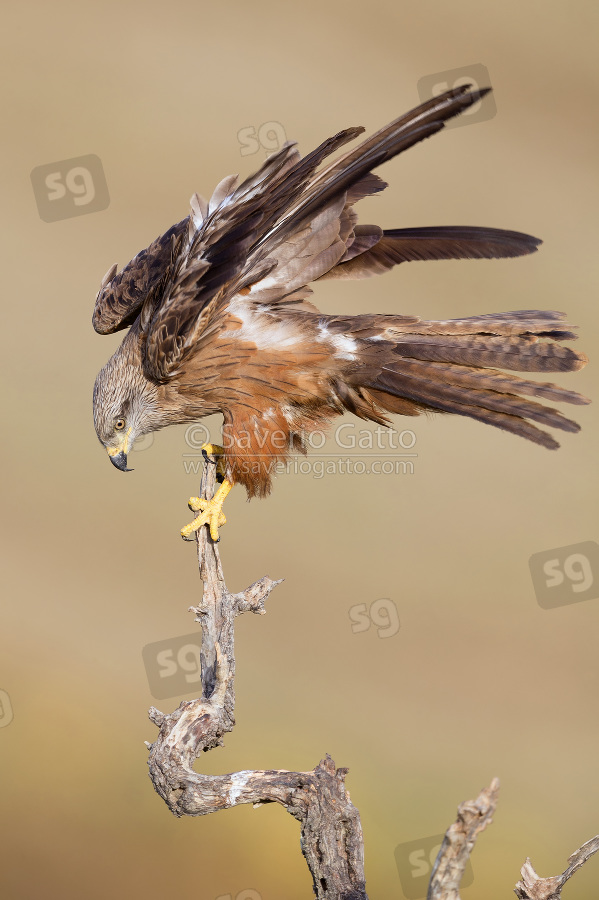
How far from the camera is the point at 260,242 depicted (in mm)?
4086

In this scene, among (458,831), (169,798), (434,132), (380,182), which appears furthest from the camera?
(380,182)

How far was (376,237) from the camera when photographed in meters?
4.65

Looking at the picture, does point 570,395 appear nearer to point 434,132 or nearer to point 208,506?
A: point 434,132

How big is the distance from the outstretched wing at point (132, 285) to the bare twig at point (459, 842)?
3407mm

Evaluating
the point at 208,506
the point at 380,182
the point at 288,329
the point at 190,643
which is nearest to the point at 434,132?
the point at 380,182

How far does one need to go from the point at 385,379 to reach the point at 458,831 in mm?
2352

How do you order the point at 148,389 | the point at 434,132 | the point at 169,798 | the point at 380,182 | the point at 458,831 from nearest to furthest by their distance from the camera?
the point at 458,831 → the point at 434,132 → the point at 169,798 → the point at 380,182 → the point at 148,389

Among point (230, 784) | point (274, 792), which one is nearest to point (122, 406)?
point (230, 784)

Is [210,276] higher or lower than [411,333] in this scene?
higher

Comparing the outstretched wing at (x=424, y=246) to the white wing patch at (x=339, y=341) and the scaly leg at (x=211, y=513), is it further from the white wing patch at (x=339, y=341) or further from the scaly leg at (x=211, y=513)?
→ the scaly leg at (x=211, y=513)
